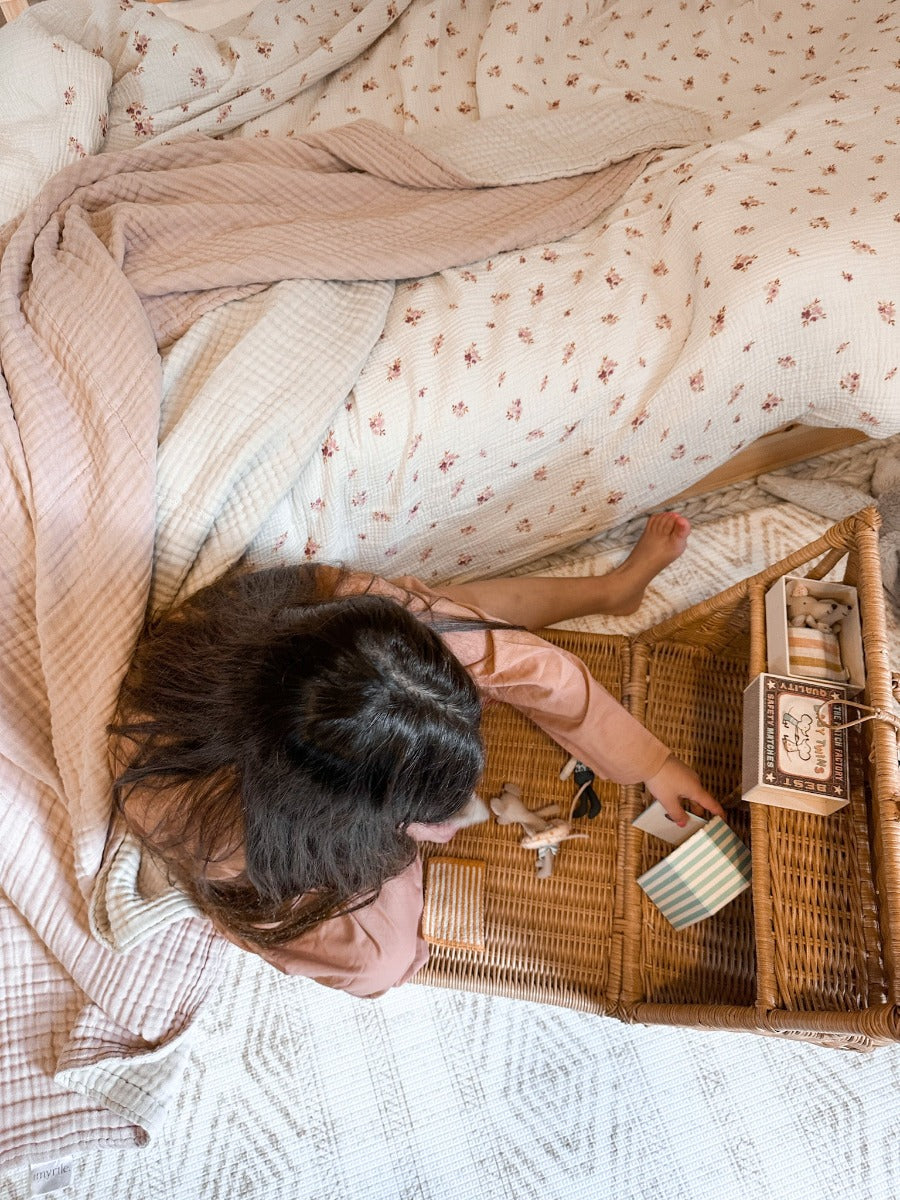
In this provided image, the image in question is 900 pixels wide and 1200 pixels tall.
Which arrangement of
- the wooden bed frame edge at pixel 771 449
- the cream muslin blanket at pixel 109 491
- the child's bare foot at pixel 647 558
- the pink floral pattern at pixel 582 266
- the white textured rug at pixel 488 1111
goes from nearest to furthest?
the cream muslin blanket at pixel 109 491, the pink floral pattern at pixel 582 266, the white textured rug at pixel 488 1111, the child's bare foot at pixel 647 558, the wooden bed frame edge at pixel 771 449

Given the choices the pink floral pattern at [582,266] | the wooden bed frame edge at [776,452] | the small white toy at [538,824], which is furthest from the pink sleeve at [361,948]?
the wooden bed frame edge at [776,452]

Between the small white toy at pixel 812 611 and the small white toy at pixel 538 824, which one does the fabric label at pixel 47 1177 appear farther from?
the small white toy at pixel 812 611

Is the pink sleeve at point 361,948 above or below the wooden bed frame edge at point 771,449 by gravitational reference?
below

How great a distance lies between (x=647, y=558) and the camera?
3.69 ft

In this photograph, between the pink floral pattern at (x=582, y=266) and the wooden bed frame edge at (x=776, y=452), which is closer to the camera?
the pink floral pattern at (x=582, y=266)

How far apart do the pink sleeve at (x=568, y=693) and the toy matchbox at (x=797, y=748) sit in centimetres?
14

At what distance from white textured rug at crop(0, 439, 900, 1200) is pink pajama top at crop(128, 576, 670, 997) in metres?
0.30

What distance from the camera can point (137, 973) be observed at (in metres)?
0.85

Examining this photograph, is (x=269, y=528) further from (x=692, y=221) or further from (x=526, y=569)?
(x=692, y=221)

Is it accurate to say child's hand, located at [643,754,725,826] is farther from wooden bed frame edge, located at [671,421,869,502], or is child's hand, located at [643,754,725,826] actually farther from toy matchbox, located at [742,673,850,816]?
wooden bed frame edge, located at [671,421,869,502]

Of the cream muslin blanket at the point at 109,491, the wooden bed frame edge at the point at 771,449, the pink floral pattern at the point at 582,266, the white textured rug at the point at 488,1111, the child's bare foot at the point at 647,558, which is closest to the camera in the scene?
the cream muslin blanket at the point at 109,491

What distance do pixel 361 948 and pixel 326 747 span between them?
1.06ft

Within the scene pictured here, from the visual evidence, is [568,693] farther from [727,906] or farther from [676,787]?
[727,906]

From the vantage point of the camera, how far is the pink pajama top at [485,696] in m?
0.81
